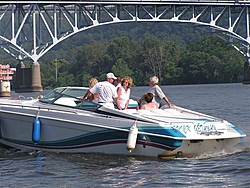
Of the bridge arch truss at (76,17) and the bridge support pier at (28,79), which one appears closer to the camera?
the bridge arch truss at (76,17)

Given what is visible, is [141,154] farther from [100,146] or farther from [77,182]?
[77,182]

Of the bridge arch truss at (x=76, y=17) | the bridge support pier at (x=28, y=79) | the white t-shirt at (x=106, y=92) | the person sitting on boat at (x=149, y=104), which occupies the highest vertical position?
the bridge arch truss at (x=76, y=17)

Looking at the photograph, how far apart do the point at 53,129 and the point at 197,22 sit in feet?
175

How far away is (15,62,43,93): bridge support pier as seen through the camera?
230ft

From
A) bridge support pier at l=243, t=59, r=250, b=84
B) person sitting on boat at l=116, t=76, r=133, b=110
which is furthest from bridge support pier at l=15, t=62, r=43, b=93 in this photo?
person sitting on boat at l=116, t=76, r=133, b=110

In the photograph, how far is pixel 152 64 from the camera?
117625 mm

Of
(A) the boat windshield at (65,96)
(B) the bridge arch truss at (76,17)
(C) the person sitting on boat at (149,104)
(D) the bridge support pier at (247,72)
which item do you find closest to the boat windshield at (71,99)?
(A) the boat windshield at (65,96)

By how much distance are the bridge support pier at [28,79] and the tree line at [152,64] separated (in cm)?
4164

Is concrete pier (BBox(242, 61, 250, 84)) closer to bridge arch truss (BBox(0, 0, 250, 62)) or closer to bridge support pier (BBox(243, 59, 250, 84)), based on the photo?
bridge support pier (BBox(243, 59, 250, 84))

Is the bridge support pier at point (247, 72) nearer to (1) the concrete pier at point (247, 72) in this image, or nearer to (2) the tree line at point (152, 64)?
(1) the concrete pier at point (247, 72)

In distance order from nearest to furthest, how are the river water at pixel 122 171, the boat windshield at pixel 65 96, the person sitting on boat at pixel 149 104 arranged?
the river water at pixel 122 171
the person sitting on boat at pixel 149 104
the boat windshield at pixel 65 96

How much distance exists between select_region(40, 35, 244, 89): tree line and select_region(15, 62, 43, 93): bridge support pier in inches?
1639

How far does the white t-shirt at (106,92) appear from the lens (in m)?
15.0

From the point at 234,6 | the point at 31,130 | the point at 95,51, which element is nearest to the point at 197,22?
the point at 234,6
